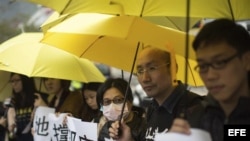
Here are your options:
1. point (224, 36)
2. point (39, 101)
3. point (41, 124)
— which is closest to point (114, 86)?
point (41, 124)

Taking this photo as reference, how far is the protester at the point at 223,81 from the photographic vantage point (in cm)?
218

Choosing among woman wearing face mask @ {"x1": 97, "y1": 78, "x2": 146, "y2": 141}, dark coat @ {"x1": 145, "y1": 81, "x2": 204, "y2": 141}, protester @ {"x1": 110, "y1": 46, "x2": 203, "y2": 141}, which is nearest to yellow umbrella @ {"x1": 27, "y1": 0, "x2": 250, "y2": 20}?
protester @ {"x1": 110, "y1": 46, "x2": 203, "y2": 141}

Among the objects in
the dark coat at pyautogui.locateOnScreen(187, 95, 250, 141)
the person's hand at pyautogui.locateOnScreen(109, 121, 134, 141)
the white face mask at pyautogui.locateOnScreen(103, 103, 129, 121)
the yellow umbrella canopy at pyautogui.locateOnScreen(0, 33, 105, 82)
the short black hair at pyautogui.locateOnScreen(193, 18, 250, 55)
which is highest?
the yellow umbrella canopy at pyautogui.locateOnScreen(0, 33, 105, 82)

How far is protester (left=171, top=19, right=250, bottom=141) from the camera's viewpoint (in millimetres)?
2184

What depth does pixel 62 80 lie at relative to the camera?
5.39 m

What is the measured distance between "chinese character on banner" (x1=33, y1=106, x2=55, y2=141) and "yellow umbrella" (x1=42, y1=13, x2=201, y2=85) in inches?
35.0

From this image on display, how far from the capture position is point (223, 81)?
85.7 inches

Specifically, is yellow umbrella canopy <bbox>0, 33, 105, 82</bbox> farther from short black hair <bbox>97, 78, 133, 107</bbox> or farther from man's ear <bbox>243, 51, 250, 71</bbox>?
man's ear <bbox>243, 51, 250, 71</bbox>

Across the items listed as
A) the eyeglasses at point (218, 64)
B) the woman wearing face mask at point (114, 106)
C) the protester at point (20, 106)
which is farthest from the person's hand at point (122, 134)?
the protester at point (20, 106)

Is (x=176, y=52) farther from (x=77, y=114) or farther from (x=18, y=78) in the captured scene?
(x=18, y=78)

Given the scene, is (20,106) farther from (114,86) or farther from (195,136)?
(195,136)

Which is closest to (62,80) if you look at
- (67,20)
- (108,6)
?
(67,20)

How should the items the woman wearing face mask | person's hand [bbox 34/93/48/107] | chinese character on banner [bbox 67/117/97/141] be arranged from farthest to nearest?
person's hand [bbox 34/93/48/107], chinese character on banner [bbox 67/117/97/141], the woman wearing face mask

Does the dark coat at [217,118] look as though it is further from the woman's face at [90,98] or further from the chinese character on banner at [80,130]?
the woman's face at [90,98]
